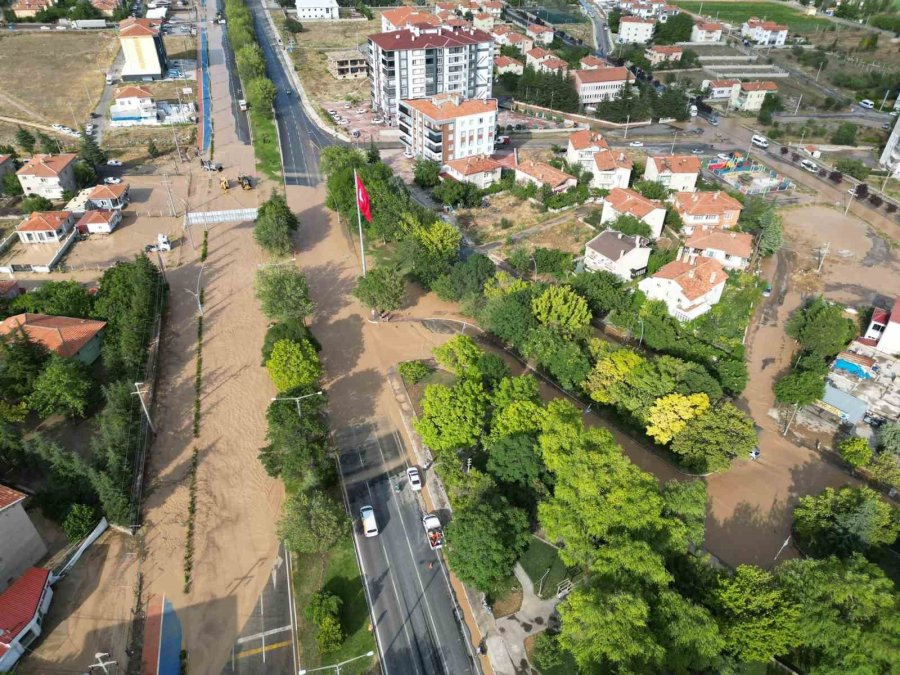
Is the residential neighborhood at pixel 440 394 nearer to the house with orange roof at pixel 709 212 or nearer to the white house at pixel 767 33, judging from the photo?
the house with orange roof at pixel 709 212

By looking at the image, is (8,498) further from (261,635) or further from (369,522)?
(369,522)

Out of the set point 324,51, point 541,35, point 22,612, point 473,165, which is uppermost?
point 541,35

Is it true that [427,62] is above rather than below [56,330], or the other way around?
above

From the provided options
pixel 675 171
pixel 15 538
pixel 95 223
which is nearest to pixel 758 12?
pixel 675 171

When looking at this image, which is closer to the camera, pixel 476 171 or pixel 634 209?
pixel 634 209

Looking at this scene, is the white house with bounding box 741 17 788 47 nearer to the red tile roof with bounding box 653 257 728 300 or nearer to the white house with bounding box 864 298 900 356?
the white house with bounding box 864 298 900 356

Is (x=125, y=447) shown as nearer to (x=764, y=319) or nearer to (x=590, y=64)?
(x=764, y=319)

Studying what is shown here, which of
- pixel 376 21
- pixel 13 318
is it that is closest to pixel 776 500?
pixel 13 318

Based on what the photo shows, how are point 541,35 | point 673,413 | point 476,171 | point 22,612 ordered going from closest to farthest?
point 22,612
point 673,413
point 476,171
point 541,35
